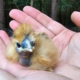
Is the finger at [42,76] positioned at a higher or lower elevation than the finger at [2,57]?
higher

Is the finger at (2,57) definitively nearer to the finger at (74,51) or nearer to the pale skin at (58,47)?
the pale skin at (58,47)

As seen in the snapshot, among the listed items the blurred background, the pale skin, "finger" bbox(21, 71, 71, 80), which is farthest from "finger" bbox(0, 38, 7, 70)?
the blurred background

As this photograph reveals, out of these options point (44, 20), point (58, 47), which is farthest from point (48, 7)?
point (58, 47)

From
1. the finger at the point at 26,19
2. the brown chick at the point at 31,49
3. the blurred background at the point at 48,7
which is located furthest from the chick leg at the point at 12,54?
the blurred background at the point at 48,7

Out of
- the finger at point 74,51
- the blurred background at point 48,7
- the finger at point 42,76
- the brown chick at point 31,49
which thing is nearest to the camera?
the finger at point 42,76

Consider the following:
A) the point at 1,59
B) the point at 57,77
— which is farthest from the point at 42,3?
the point at 57,77

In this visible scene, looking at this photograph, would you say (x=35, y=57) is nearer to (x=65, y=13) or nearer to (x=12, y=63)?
(x=12, y=63)
